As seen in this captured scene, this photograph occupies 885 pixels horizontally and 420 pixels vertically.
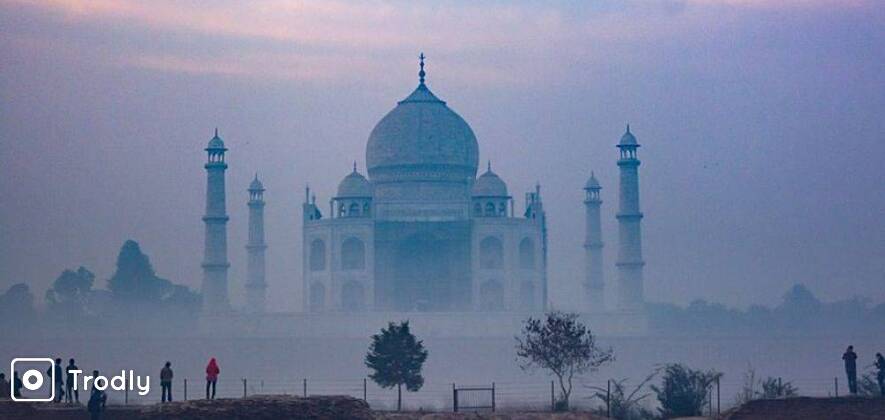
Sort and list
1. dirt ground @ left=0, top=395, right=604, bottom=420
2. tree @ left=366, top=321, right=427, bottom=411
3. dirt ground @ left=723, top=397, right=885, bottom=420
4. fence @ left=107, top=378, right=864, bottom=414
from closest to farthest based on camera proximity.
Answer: dirt ground @ left=0, top=395, right=604, bottom=420
dirt ground @ left=723, top=397, right=885, bottom=420
tree @ left=366, top=321, right=427, bottom=411
fence @ left=107, top=378, right=864, bottom=414

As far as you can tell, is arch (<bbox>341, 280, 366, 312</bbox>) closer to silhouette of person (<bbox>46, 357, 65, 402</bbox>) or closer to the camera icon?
the camera icon

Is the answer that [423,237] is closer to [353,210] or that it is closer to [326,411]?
[353,210]

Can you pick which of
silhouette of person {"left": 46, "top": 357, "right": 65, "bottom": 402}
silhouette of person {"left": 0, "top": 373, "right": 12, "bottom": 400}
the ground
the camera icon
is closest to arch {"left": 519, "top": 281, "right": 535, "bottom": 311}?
the camera icon

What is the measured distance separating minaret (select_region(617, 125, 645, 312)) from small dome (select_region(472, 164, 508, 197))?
4.66 meters

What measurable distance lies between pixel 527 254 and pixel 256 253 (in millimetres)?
9970

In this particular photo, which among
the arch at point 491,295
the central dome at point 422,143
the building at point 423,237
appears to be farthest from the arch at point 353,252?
the arch at point 491,295

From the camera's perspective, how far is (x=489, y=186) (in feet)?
225

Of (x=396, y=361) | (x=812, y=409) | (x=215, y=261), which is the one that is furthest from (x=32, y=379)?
(x=215, y=261)

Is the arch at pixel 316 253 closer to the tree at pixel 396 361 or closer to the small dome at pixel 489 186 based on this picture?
the small dome at pixel 489 186

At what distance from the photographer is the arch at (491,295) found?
6719 cm

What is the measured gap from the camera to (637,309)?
216 feet

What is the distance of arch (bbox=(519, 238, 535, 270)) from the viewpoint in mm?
67875

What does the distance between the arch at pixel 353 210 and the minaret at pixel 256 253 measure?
10.8ft

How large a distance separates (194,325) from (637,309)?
15701mm
